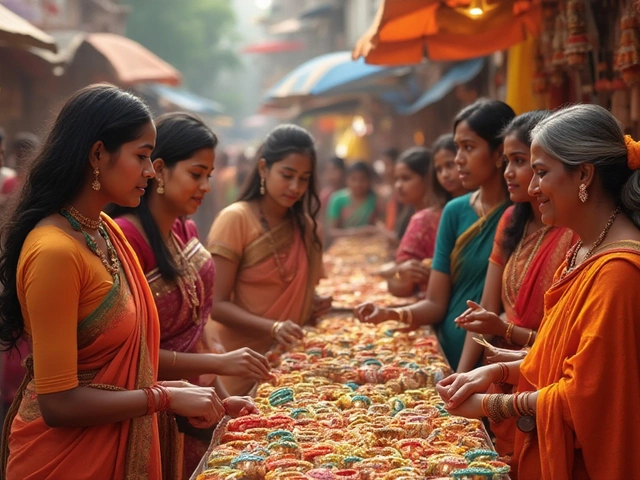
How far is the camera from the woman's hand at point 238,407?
10.6 feet

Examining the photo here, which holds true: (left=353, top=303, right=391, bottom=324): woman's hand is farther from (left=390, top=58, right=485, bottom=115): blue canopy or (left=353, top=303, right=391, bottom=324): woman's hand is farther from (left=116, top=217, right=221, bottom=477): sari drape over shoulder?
(left=390, top=58, right=485, bottom=115): blue canopy

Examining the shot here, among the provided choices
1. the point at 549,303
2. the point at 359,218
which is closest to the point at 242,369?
the point at 549,303

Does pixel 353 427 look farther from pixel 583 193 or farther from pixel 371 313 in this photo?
pixel 371 313

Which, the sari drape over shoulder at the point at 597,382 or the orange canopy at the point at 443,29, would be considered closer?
the sari drape over shoulder at the point at 597,382

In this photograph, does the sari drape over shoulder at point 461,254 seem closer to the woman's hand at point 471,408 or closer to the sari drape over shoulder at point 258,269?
the sari drape over shoulder at point 258,269

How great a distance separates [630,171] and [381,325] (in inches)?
99.5

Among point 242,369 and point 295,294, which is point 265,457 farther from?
point 295,294

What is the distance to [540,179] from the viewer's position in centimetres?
277

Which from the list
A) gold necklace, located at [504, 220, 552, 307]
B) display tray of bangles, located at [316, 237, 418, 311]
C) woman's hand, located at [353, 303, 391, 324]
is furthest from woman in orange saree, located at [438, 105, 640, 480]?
display tray of bangles, located at [316, 237, 418, 311]

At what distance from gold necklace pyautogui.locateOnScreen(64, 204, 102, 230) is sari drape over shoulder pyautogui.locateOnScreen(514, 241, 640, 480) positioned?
1.55 metres

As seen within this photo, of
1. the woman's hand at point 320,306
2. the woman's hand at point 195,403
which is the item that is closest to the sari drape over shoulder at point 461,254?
the woman's hand at point 320,306

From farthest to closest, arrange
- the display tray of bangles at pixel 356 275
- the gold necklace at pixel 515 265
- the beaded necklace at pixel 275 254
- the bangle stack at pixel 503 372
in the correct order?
the display tray of bangles at pixel 356 275 → the beaded necklace at pixel 275 254 → the gold necklace at pixel 515 265 → the bangle stack at pixel 503 372

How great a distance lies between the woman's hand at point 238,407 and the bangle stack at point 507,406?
925 mm

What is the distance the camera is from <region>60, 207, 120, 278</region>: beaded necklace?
2.74m
